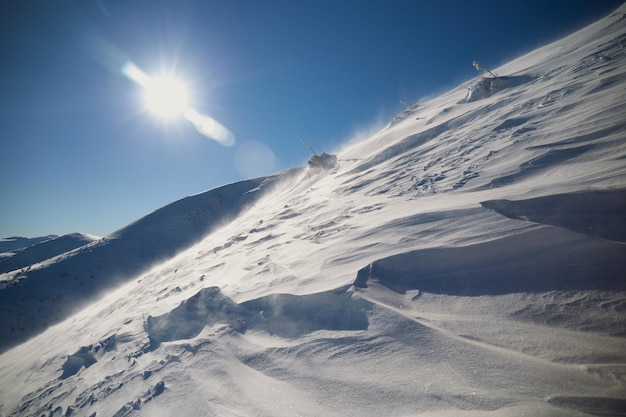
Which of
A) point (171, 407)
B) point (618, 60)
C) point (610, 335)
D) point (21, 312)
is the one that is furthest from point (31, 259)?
point (618, 60)

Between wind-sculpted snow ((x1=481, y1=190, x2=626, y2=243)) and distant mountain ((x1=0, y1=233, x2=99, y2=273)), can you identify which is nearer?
wind-sculpted snow ((x1=481, y1=190, x2=626, y2=243))

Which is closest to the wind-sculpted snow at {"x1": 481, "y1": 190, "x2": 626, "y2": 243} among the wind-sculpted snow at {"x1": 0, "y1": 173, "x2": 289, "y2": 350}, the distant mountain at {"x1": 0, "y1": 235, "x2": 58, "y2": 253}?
the wind-sculpted snow at {"x1": 0, "y1": 173, "x2": 289, "y2": 350}

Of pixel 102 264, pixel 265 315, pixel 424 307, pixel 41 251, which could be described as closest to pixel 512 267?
pixel 424 307

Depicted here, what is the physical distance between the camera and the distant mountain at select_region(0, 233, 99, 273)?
1736cm

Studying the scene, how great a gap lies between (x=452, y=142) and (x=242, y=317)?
16.3 feet

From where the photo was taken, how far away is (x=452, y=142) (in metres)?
5.64

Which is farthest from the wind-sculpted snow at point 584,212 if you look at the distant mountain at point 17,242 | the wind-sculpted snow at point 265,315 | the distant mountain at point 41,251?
the distant mountain at point 17,242

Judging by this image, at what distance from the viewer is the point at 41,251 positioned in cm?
1888

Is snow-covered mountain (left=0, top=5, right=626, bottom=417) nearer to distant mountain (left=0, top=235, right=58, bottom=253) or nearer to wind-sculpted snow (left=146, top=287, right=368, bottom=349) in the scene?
wind-sculpted snow (left=146, top=287, right=368, bottom=349)

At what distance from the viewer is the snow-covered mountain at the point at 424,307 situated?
1.59m

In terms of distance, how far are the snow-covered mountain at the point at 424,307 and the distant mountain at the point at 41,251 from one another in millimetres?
17344

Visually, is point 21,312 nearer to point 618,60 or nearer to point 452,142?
point 452,142

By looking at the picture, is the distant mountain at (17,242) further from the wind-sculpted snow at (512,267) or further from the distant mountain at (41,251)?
the wind-sculpted snow at (512,267)

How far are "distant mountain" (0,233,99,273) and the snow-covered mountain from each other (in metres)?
17.3
